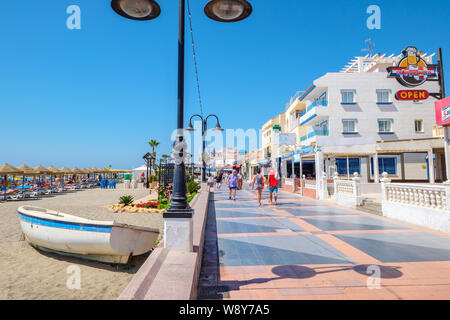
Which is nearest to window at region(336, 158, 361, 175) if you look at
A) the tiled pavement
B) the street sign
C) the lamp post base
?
the street sign

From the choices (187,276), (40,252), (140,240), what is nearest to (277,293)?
(187,276)

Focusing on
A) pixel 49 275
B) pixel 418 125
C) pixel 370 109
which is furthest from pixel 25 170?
pixel 418 125

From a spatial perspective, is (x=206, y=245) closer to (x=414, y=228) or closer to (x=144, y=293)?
(x=144, y=293)

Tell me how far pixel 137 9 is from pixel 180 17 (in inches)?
24.2

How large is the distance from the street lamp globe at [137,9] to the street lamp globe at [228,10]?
30.0 inches

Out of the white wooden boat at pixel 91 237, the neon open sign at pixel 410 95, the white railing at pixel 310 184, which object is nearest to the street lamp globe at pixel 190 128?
the white railing at pixel 310 184

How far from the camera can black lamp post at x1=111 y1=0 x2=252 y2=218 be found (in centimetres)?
351

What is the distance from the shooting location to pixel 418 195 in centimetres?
765

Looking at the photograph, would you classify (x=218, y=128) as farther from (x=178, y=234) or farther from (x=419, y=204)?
(x=178, y=234)

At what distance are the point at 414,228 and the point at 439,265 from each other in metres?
3.33

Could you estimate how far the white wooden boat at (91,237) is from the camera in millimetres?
5250

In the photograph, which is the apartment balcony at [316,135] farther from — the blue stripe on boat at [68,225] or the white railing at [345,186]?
the blue stripe on boat at [68,225]

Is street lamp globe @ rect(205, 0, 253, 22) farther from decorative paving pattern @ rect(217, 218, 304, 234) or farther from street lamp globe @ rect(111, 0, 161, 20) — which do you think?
decorative paving pattern @ rect(217, 218, 304, 234)

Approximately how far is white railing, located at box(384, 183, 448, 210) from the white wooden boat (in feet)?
24.9
